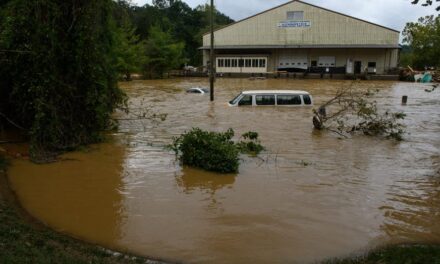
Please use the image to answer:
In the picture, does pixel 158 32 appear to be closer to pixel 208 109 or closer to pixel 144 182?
pixel 208 109

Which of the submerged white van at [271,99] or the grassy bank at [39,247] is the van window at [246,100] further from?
the grassy bank at [39,247]

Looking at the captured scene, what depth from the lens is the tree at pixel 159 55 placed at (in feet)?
207

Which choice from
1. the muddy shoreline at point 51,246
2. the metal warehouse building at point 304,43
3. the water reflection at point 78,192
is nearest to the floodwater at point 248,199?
the water reflection at point 78,192

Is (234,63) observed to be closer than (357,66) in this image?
No

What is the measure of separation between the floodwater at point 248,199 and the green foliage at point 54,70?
3.31ft

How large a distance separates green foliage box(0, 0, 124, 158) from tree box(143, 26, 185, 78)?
156 feet

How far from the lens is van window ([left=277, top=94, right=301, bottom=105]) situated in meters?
24.1

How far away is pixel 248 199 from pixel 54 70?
7.59m

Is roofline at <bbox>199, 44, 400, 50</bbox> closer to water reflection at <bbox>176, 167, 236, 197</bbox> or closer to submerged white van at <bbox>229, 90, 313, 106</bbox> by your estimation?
submerged white van at <bbox>229, 90, 313, 106</bbox>

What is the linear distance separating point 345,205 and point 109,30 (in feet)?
40.8

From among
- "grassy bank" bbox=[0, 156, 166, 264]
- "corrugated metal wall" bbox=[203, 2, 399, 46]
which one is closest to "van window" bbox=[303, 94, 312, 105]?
"grassy bank" bbox=[0, 156, 166, 264]

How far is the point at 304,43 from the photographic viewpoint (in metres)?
65.6

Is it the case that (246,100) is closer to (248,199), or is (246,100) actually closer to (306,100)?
(306,100)

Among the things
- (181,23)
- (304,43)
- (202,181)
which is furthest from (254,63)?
(202,181)
